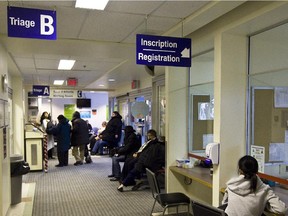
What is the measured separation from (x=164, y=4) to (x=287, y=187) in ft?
7.13

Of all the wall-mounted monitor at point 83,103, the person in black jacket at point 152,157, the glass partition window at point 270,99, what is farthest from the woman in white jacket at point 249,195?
the wall-mounted monitor at point 83,103

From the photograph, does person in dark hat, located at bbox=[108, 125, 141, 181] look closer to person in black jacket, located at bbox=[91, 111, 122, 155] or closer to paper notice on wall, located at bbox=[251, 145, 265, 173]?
person in black jacket, located at bbox=[91, 111, 122, 155]

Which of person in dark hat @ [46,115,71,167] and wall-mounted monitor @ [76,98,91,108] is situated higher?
wall-mounted monitor @ [76,98,91,108]

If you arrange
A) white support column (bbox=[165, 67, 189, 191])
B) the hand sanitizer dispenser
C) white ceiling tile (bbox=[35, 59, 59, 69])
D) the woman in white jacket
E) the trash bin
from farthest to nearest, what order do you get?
white ceiling tile (bbox=[35, 59, 59, 69]) < the trash bin < white support column (bbox=[165, 67, 189, 191]) < the hand sanitizer dispenser < the woman in white jacket

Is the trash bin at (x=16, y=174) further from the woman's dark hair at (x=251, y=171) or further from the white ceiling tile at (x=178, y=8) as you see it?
the woman's dark hair at (x=251, y=171)

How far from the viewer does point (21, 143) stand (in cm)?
741

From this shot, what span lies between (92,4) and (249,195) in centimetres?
223

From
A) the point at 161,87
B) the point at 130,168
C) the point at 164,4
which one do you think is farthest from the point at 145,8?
the point at 161,87

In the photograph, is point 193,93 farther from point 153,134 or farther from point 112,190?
point 112,190

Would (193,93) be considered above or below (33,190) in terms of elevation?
above

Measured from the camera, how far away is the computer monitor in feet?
7.44

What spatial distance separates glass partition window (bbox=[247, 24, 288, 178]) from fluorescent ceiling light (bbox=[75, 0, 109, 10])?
167cm

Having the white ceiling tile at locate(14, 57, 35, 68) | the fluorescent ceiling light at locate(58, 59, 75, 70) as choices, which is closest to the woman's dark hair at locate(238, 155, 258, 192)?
the fluorescent ceiling light at locate(58, 59, 75, 70)

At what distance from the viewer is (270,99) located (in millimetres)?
3148
